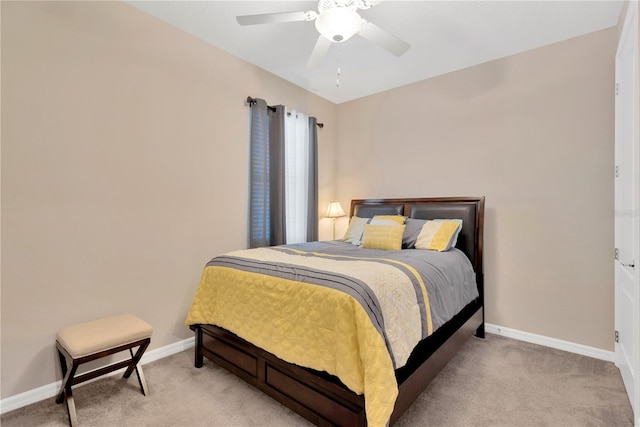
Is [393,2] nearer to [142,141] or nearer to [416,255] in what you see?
[416,255]

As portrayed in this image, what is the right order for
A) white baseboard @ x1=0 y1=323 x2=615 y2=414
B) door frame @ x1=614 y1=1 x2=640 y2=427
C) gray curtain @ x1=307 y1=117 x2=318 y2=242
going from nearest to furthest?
door frame @ x1=614 y1=1 x2=640 y2=427
white baseboard @ x1=0 y1=323 x2=615 y2=414
gray curtain @ x1=307 y1=117 x2=318 y2=242

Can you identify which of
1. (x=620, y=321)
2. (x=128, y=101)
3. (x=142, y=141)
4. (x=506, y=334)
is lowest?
(x=506, y=334)

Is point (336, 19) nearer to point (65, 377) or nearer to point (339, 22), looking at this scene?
point (339, 22)

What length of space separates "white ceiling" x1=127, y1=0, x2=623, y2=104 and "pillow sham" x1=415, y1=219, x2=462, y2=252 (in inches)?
65.3

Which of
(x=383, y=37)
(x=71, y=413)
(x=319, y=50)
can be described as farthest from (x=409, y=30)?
(x=71, y=413)

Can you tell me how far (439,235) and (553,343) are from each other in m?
1.39

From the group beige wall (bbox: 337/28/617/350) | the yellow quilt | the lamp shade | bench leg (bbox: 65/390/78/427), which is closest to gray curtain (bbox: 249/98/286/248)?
the lamp shade

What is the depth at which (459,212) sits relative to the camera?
3.12 metres

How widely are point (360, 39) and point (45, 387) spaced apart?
139 inches

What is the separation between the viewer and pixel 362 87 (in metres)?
3.83

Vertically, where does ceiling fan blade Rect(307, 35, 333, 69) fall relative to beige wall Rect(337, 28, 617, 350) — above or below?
above

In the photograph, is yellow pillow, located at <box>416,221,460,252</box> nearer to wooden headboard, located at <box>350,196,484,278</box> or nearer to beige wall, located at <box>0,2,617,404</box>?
wooden headboard, located at <box>350,196,484,278</box>

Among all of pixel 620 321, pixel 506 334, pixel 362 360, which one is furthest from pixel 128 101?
pixel 620 321

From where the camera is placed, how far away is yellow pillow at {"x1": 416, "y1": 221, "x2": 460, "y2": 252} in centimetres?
278
